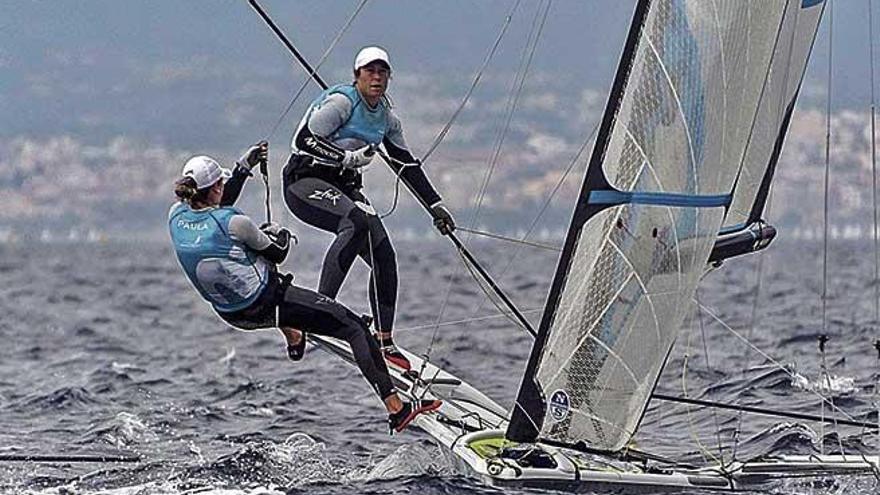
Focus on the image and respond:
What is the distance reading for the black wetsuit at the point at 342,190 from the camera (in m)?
9.95

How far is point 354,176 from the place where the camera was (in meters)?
10.3

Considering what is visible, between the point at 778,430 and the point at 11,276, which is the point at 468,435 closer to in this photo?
the point at 778,430

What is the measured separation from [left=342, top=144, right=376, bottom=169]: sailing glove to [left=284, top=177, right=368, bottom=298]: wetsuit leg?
0.73ft

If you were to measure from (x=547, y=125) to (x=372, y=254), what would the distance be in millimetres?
185607

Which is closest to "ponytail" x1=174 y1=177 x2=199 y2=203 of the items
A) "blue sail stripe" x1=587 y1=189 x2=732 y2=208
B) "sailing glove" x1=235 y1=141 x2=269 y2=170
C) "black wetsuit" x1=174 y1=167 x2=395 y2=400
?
"black wetsuit" x1=174 y1=167 x2=395 y2=400

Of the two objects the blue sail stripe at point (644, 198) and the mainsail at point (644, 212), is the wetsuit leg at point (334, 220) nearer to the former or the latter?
the mainsail at point (644, 212)

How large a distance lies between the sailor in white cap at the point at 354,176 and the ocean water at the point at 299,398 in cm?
52

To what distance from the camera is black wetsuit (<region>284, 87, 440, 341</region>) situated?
392 inches

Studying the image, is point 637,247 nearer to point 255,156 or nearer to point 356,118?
point 356,118

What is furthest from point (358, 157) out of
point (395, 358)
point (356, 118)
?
point (395, 358)

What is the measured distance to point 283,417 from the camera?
13375mm

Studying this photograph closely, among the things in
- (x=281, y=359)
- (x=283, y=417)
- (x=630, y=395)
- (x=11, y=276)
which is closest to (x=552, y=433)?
(x=630, y=395)

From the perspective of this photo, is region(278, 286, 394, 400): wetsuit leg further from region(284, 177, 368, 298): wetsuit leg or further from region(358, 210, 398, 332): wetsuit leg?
region(358, 210, 398, 332): wetsuit leg

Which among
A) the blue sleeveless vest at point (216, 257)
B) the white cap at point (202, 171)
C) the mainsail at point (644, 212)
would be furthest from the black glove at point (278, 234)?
the mainsail at point (644, 212)
